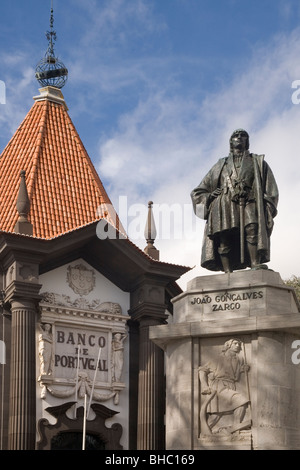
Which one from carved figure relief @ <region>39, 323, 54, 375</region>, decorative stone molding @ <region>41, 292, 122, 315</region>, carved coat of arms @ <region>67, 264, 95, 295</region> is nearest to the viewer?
carved figure relief @ <region>39, 323, 54, 375</region>

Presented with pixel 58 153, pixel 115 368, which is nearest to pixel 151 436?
pixel 115 368

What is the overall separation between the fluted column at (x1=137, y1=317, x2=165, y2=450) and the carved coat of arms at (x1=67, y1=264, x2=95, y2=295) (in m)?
2.30

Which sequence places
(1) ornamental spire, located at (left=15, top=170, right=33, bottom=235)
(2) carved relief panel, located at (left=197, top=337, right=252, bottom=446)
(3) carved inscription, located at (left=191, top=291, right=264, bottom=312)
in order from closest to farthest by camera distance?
1. (2) carved relief panel, located at (left=197, top=337, right=252, bottom=446)
2. (3) carved inscription, located at (left=191, top=291, right=264, bottom=312)
3. (1) ornamental spire, located at (left=15, top=170, right=33, bottom=235)

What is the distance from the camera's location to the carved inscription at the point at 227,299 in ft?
59.8

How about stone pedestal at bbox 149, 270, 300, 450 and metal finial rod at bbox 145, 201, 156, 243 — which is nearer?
stone pedestal at bbox 149, 270, 300, 450

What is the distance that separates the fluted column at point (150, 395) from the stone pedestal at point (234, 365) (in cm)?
1713

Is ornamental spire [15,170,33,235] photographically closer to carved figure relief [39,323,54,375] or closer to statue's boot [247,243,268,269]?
carved figure relief [39,323,54,375]

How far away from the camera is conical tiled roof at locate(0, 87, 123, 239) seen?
37.4m

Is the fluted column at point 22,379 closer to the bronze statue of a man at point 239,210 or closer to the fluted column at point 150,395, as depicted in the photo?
the fluted column at point 150,395

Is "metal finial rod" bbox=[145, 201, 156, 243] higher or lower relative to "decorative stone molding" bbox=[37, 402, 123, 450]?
higher

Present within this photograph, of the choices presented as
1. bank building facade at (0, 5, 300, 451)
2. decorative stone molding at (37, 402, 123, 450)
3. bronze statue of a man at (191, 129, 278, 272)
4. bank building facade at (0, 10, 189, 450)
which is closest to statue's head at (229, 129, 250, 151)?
bronze statue of a man at (191, 129, 278, 272)

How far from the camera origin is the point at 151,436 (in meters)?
35.4
